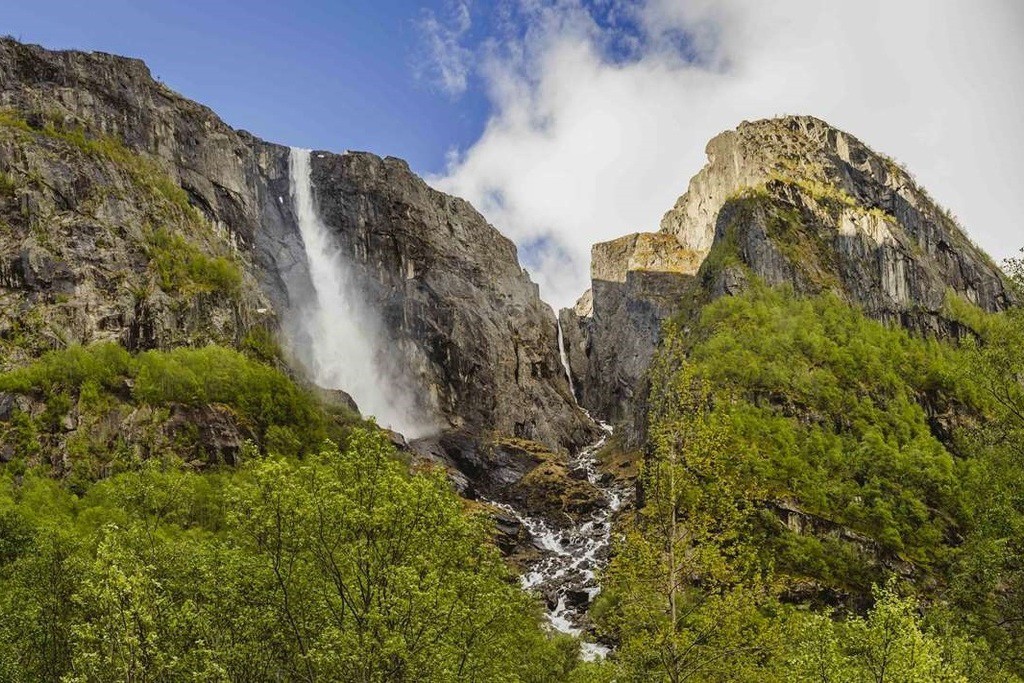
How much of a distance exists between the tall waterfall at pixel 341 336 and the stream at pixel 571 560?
92.4 ft

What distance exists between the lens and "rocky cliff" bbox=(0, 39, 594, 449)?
8812 cm

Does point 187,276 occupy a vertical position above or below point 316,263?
below

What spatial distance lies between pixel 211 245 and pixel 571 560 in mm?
67559

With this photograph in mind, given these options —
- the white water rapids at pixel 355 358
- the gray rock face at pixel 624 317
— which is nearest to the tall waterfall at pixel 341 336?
the white water rapids at pixel 355 358

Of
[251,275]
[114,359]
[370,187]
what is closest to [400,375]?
[251,275]

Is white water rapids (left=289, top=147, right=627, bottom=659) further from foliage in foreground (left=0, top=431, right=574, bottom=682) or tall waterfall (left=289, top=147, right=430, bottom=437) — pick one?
foliage in foreground (left=0, top=431, right=574, bottom=682)

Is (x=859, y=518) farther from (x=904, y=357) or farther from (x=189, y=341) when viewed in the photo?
(x=189, y=341)

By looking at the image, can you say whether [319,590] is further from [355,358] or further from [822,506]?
[355,358]

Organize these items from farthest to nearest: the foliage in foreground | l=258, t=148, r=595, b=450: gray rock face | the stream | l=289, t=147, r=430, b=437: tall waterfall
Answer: l=258, t=148, r=595, b=450: gray rock face
l=289, t=147, r=430, b=437: tall waterfall
the stream
the foliage in foreground

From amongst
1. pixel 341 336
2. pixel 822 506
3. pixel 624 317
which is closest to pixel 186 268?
pixel 341 336

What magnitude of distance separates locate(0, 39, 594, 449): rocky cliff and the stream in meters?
29.7

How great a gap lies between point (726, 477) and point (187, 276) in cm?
8867

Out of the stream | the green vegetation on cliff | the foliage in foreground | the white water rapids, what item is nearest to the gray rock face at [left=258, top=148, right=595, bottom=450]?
the white water rapids

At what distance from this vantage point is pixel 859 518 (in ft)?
237
